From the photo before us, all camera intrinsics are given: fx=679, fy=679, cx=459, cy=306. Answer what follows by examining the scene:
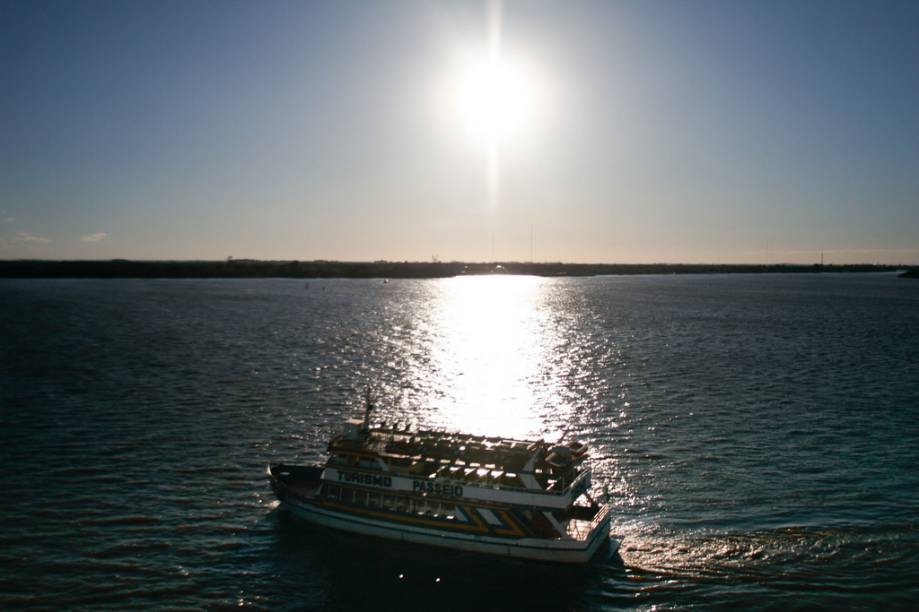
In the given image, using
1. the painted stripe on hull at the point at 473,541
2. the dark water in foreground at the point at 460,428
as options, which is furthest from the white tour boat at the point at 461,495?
the dark water in foreground at the point at 460,428

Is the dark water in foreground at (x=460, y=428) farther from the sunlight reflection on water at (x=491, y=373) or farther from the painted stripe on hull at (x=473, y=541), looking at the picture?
the painted stripe on hull at (x=473, y=541)

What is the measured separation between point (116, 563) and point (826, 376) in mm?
68849

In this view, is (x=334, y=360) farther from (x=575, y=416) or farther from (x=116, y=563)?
(x=116, y=563)

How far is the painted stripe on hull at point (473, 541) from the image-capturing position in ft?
95.5

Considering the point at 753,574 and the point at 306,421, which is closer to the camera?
the point at 753,574

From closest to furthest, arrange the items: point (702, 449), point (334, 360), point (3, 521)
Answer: point (3, 521), point (702, 449), point (334, 360)

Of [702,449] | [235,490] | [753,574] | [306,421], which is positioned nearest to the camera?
[753,574]

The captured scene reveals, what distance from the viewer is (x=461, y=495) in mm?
30297

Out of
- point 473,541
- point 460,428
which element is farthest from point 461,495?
point 460,428

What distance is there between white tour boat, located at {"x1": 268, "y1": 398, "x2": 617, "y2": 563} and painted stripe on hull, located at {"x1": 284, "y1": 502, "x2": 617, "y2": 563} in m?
0.04

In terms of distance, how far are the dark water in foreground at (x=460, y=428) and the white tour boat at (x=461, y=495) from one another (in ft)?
3.45

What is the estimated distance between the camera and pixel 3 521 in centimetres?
3253

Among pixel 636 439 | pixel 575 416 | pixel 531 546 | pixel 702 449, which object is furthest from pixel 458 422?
pixel 531 546

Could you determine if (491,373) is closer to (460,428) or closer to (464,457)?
(460,428)
